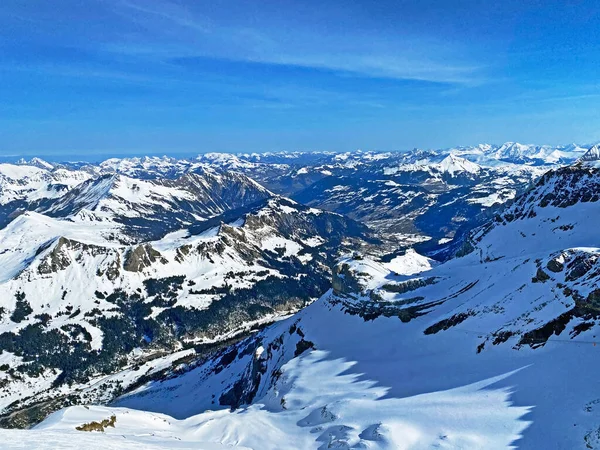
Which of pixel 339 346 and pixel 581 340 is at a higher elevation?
pixel 581 340

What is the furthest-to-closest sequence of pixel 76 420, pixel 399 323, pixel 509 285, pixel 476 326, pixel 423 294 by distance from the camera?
pixel 423 294, pixel 399 323, pixel 509 285, pixel 476 326, pixel 76 420

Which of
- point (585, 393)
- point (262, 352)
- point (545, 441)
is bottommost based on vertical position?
point (262, 352)

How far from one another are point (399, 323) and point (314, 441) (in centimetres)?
5957

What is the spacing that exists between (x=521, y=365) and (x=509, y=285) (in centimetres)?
3663

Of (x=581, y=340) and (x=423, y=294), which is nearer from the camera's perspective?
(x=581, y=340)

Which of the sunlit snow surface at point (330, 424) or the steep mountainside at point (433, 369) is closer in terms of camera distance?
the sunlit snow surface at point (330, 424)

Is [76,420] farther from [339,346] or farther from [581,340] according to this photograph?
[581,340]

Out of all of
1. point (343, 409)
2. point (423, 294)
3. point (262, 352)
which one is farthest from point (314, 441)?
point (262, 352)

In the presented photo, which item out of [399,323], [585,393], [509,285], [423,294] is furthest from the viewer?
[423,294]

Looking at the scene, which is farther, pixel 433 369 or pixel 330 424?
pixel 433 369

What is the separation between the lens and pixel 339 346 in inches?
4737

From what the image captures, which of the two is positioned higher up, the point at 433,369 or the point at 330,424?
the point at 433,369

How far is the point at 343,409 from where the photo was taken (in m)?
70.9

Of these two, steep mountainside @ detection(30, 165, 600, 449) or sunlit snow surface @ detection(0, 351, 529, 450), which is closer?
sunlit snow surface @ detection(0, 351, 529, 450)
